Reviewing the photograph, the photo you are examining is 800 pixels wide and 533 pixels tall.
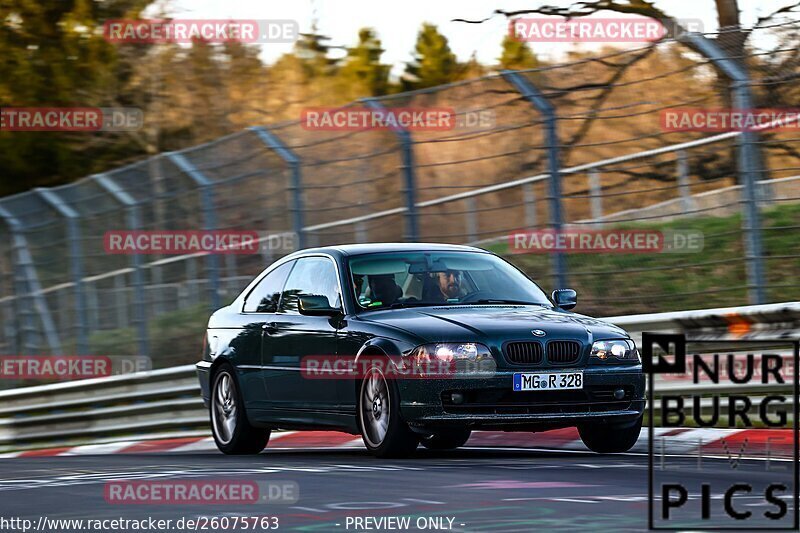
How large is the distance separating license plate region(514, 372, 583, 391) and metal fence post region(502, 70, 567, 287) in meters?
3.06

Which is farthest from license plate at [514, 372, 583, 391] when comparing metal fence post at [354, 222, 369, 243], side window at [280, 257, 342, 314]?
metal fence post at [354, 222, 369, 243]

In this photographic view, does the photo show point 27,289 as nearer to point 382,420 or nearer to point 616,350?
point 382,420

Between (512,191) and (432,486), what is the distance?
6.32 meters

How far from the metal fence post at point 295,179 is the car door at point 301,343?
3.46 metres

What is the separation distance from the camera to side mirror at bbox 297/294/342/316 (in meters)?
11.3

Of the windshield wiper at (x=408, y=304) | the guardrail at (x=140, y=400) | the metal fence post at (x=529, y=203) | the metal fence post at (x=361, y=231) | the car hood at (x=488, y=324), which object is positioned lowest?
the guardrail at (x=140, y=400)

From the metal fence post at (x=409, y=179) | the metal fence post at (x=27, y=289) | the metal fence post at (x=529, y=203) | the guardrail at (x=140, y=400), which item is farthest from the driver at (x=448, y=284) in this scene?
the metal fence post at (x=27, y=289)

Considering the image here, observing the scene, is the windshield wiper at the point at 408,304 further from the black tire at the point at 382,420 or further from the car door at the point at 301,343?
the black tire at the point at 382,420

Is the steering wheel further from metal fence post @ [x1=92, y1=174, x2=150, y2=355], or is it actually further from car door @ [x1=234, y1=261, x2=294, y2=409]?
metal fence post @ [x1=92, y1=174, x2=150, y2=355]

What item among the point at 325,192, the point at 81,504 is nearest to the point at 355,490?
the point at 81,504

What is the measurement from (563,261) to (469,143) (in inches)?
64.7

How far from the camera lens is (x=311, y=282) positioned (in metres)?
12.2

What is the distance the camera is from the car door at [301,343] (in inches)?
450

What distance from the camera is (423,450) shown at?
11.7 metres
